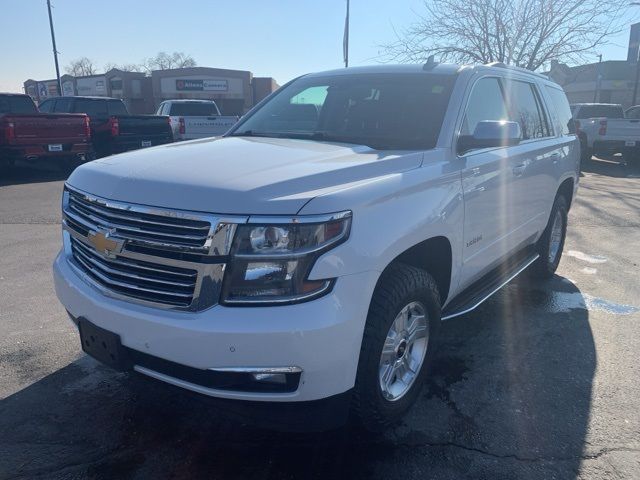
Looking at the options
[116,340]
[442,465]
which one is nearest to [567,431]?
[442,465]

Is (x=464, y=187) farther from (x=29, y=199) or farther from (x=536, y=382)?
(x=29, y=199)

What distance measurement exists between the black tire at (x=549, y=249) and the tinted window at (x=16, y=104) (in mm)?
13647

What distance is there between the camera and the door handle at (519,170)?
4117mm

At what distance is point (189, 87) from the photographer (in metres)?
44.9

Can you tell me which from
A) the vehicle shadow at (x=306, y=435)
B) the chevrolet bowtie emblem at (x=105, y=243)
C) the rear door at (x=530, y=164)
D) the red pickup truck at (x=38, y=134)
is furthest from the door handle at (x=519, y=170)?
the red pickup truck at (x=38, y=134)

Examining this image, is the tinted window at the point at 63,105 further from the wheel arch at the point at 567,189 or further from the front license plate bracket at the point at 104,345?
the front license plate bracket at the point at 104,345

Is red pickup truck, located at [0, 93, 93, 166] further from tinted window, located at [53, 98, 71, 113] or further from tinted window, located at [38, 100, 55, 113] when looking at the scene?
tinted window, located at [38, 100, 55, 113]

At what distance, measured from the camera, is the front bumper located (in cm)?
219

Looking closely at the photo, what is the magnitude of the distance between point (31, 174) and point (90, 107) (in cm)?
313

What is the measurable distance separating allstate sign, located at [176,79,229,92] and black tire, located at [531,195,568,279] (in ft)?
138

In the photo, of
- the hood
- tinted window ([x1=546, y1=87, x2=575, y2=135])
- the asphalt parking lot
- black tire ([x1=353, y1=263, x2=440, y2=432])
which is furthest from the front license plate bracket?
tinted window ([x1=546, y1=87, x2=575, y2=135])

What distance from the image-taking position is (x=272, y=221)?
222 cm

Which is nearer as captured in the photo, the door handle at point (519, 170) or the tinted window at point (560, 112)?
the door handle at point (519, 170)

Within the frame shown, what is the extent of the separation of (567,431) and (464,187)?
1.50 meters
